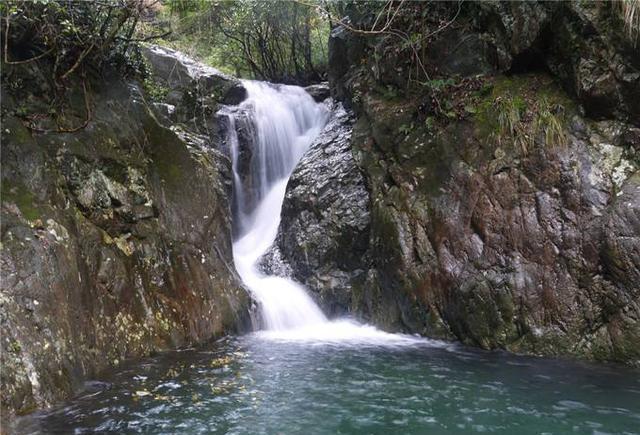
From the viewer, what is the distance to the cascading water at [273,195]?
29.4 feet

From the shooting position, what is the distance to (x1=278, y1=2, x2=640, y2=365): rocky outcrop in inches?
286

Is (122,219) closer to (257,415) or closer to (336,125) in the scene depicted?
(257,415)

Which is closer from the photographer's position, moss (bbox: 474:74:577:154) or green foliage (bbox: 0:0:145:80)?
green foliage (bbox: 0:0:145:80)

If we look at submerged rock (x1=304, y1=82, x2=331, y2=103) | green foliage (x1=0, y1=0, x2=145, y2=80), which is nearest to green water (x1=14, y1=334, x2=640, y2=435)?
green foliage (x1=0, y1=0, x2=145, y2=80)

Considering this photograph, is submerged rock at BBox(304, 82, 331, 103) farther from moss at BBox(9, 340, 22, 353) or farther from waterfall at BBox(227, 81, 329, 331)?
moss at BBox(9, 340, 22, 353)

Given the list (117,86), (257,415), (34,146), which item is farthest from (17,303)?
(117,86)

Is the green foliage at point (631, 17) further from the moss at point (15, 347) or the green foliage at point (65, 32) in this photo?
the moss at point (15, 347)

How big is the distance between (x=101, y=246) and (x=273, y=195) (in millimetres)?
6322

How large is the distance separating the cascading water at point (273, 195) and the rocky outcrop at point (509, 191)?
1.65 feet

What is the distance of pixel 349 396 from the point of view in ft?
18.2

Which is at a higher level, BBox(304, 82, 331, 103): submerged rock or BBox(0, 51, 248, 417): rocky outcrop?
BBox(304, 82, 331, 103): submerged rock

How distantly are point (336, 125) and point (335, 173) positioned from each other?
2057mm

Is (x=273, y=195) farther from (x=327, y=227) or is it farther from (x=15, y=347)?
(x=15, y=347)

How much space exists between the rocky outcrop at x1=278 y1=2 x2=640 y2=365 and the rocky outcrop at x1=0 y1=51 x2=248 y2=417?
2.83 meters
